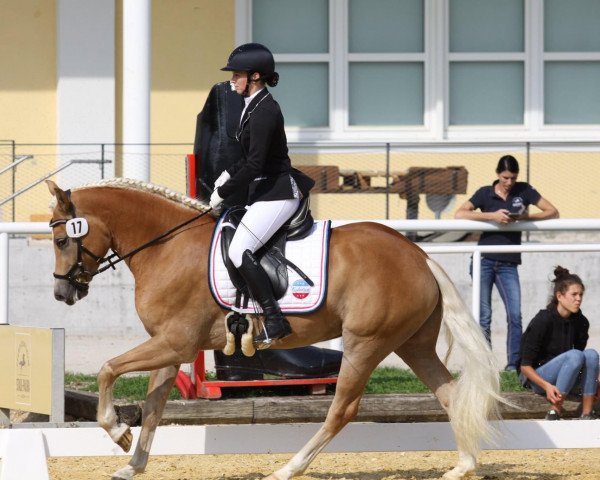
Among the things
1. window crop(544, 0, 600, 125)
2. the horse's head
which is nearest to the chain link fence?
window crop(544, 0, 600, 125)

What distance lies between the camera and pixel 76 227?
689 centimetres

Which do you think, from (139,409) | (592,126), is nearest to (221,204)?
(139,409)

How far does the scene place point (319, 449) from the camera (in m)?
6.88

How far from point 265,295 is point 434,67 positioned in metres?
10.2

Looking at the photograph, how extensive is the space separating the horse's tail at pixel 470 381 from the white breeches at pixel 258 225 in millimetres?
872

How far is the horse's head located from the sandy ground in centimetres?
110

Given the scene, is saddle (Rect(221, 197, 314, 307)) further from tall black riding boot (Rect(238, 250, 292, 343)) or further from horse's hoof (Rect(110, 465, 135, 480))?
horse's hoof (Rect(110, 465, 135, 480))

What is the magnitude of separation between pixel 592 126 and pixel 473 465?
10.6 metres

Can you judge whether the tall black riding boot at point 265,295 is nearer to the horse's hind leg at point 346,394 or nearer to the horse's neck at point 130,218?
the horse's hind leg at point 346,394

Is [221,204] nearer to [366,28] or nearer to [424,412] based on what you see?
[424,412]

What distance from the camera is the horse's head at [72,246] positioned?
22.7 ft

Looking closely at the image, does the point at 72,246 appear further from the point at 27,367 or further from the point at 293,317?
the point at 293,317

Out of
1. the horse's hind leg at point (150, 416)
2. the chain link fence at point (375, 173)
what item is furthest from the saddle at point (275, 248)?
the chain link fence at point (375, 173)

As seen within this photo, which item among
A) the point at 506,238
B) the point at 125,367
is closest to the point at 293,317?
the point at 125,367
